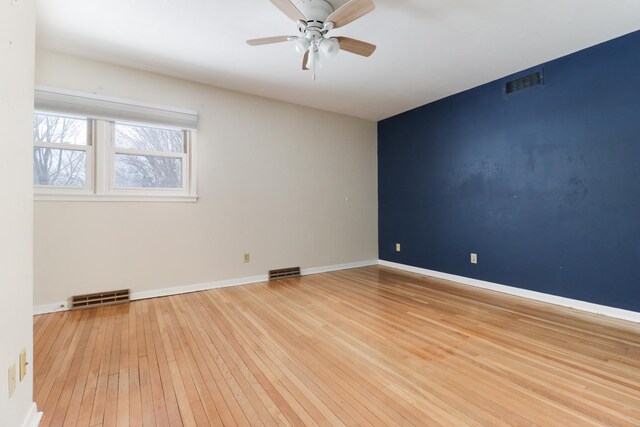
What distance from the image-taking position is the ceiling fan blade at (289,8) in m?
1.95

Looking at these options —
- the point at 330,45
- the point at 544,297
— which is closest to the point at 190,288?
the point at 330,45

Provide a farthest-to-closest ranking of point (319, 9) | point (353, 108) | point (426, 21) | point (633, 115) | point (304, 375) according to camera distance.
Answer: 1. point (353, 108)
2. point (633, 115)
3. point (426, 21)
4. point (319, 9)
5. point (304, 375)

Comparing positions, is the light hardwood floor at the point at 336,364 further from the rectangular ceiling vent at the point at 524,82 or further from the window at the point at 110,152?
the rectangular ceiling vent at the point at 524,82

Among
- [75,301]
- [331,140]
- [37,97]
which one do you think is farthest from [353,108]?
[75,301]

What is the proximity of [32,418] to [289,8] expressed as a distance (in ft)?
8.87

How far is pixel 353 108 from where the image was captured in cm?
471

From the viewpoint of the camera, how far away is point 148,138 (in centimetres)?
349

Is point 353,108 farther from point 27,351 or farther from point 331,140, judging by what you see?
point 27,351

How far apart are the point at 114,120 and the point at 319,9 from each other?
98.7 inches

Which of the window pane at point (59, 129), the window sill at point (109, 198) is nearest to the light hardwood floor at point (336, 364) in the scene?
the window sill at point (109, 198)

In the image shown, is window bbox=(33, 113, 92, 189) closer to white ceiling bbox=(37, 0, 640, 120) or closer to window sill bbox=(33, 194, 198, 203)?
window sill bbox=(33, 194, 198, 203)

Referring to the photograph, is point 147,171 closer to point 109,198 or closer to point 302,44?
point 109,198

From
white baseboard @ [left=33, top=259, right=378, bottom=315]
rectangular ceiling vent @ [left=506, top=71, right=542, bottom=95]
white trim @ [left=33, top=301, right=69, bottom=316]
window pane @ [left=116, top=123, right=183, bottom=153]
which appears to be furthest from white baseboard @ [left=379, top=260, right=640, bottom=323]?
white trim @ [left=33, top=301, right=69, bottom=316]

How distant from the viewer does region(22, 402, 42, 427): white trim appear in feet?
4.30
